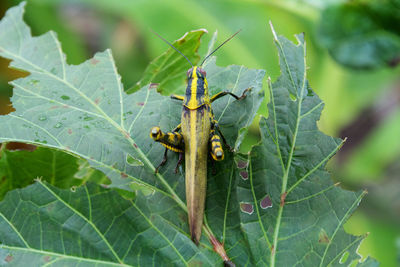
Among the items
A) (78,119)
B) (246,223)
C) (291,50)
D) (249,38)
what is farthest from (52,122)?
(249,38)

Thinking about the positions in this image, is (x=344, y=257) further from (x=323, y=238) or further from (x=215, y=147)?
(x=215, y=147)

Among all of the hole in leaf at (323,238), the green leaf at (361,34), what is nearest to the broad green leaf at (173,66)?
the hole in leaf at (323,238)

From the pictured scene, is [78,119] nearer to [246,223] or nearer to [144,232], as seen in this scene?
[144,232]

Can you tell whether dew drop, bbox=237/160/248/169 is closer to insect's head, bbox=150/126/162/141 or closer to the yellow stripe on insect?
insect's head, bbox=150/126/162/141

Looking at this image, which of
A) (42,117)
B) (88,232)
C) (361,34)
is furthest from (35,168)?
(361,34)

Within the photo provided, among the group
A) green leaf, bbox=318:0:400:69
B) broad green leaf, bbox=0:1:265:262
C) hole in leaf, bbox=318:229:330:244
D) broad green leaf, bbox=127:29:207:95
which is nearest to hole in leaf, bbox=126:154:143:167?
broad green leaf, bbox=0:1:265:262

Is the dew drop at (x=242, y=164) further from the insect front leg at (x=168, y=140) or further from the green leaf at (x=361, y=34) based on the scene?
the green leaf at (x=361, y=34)
